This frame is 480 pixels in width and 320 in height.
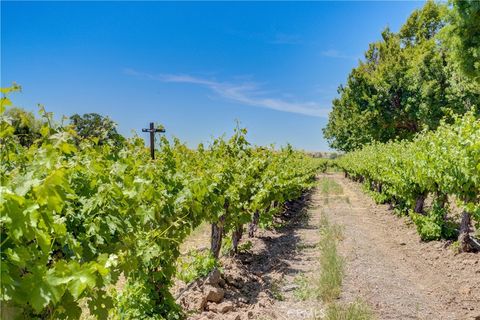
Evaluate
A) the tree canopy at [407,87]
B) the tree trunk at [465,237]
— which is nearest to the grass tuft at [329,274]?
the tree trunk at [465,237]

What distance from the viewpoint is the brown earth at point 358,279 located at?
5.97 meters

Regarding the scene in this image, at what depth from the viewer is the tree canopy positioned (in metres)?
28.1

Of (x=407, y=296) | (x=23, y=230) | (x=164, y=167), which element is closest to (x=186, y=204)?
(x=164, y=167)

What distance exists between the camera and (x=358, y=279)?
7.37 m

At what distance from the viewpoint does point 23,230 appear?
1820 millimetres

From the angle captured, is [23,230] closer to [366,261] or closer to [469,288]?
[469,288]

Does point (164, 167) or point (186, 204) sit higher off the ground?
point (164, 167)

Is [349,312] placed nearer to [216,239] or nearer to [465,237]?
[216,239]

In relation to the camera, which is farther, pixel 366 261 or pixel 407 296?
pixel 366 261

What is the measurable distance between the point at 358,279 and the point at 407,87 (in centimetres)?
3023

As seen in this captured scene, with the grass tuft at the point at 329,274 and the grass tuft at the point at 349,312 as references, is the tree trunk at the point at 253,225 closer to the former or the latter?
the grass tuft at the point at 329,274

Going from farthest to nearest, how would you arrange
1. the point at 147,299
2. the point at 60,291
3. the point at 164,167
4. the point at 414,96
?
the point at 414,96
the point at 164,167
the point at 147,299
the point at 60,291

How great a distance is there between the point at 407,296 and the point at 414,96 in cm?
2958

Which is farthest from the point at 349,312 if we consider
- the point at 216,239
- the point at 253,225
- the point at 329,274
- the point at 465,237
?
the point at 253,225
